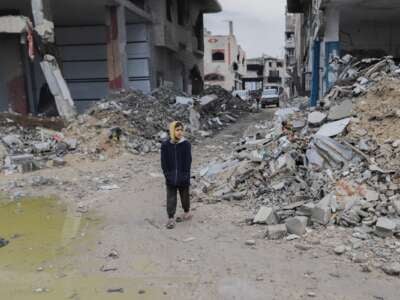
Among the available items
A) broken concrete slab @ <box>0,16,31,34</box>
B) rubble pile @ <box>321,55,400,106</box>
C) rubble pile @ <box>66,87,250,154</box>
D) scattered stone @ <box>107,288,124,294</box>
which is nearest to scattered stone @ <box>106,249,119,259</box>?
scattered stone @ <box>107,288,124,294</box>

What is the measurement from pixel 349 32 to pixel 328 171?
10.5 meters

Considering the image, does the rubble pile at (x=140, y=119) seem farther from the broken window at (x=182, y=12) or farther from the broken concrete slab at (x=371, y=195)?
the broken window at (x=182, y=12)

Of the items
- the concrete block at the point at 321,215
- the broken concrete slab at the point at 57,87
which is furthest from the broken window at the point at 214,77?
the concrete block at the point at 321,215

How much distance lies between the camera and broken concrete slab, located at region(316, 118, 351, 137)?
22.2 ft

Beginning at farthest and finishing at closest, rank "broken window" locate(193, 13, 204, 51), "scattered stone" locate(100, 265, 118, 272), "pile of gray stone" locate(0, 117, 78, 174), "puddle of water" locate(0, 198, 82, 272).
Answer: "broken window" locate(193, 13, 204, 51) < "pile of gray stone" locate(0, 117, 78, 174) < "puddle of water" locate(0, 198, 82, 272) < "scattered stone" locate(100, 265, 118, 272)

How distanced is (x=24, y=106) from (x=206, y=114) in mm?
7530

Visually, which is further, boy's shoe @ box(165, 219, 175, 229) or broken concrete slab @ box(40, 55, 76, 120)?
broken concrete slab @ box(40, 55, 76, 120)

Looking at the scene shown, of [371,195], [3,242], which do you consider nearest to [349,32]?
[371,195]

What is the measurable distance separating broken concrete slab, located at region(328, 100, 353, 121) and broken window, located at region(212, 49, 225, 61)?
44.0 meters

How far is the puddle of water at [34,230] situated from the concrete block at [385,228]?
3.52 meters

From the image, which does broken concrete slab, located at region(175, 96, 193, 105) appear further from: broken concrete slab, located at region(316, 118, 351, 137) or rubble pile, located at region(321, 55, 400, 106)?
broken concrete slab, located at region(316, 118, 351, 137)

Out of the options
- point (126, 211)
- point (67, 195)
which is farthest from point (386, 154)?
point (67, 195)

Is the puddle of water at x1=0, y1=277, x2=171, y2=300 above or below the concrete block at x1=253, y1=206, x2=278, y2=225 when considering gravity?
below

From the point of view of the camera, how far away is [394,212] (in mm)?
5062
